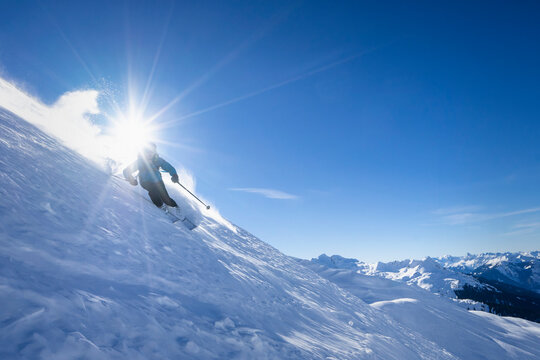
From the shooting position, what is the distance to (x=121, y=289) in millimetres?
4203

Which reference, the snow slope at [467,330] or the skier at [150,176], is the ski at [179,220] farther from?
the snow slope at [467,330]

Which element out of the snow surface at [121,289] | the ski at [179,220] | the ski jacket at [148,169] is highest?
the ski jacket at [148,169]

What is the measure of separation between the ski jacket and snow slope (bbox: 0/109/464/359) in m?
1.58

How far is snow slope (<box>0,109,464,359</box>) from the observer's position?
293cm

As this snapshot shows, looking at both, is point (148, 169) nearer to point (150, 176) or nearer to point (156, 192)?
point (150, 176)

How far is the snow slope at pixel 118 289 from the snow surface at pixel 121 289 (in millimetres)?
19

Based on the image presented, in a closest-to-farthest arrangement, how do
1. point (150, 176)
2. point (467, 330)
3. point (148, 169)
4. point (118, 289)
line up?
point (118, 289) → point (150, 176) → point (148, 169) → point (467, 330)

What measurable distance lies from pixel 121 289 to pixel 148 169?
769 centimetres

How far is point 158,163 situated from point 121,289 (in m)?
8.14

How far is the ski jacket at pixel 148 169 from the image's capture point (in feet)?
35.5

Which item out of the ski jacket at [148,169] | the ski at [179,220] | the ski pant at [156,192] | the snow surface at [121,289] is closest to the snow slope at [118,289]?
the snow surface at [121,289]

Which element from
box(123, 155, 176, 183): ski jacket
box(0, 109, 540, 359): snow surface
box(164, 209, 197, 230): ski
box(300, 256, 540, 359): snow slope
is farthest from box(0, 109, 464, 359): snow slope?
box(300, 256, 540, 359): snow slope

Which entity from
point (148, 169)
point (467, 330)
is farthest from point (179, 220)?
point (467, 330)

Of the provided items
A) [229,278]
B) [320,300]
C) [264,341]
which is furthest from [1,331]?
[320,300]
